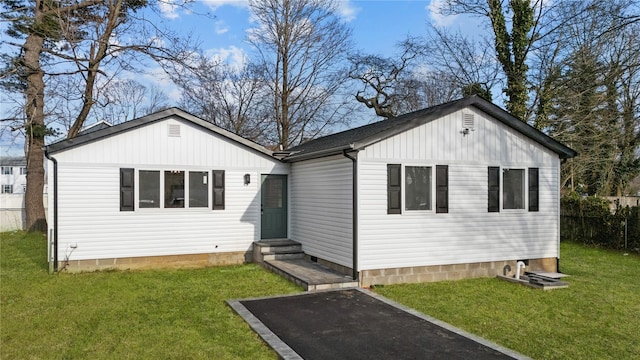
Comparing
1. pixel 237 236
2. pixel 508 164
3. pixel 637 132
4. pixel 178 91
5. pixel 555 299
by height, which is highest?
pixel 178 91

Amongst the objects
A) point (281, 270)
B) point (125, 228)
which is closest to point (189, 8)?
point (125, 228)

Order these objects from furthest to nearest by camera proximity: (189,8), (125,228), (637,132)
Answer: (637,132)
(189,8)
(125,228)

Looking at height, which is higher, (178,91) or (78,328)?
(178,91)

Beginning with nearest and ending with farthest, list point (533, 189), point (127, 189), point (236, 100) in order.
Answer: point (127, 189), point (533, 189), point (236, 100)

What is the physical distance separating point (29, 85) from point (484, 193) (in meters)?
16.5

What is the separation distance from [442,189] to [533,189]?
8.19 ft

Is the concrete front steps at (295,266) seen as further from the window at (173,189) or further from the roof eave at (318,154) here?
the roof eave at (318,154)

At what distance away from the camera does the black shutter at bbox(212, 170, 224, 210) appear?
10.6 metres

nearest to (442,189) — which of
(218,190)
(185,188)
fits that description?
(218,190)

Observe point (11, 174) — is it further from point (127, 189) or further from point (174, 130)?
point (174, 130)

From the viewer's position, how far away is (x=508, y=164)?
9656mm

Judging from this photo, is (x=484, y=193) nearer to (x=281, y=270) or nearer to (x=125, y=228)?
(x=281, y=270)

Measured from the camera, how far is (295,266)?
9602mm

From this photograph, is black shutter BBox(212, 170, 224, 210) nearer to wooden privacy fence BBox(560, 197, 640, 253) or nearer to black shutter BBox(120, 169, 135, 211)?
black shutter BBox(120, 169, 135, 211)
